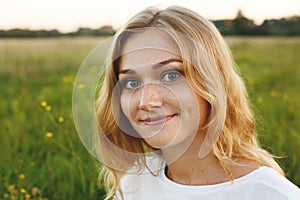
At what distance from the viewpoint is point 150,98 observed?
5.78 feet

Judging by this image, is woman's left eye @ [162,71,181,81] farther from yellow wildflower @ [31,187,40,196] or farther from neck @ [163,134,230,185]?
yellow wildflower @ [31,187,40,196]

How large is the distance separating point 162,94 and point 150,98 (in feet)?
0.12

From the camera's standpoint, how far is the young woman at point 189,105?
5.84ft

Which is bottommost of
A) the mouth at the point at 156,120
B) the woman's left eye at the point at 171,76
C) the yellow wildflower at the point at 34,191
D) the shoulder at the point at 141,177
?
the yellow wildflower at the point at 34,191

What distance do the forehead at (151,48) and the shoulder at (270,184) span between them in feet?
1.35

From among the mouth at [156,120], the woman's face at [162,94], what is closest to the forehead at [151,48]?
the woman's face at [162,94]

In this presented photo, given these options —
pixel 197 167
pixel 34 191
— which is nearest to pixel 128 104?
pixel 197 167

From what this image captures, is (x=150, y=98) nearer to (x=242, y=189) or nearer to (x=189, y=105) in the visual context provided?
(x=189, y=105)

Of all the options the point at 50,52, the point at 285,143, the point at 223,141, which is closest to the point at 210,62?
the point at 223,141

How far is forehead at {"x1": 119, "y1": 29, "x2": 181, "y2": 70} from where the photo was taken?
1.78 m

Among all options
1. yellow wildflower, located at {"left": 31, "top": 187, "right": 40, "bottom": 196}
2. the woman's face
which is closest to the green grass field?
yellow wildflower, located at {"left": 31, "top": 187, "right": 40, "bottom": 196}

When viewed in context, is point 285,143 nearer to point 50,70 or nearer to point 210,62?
point 210,62

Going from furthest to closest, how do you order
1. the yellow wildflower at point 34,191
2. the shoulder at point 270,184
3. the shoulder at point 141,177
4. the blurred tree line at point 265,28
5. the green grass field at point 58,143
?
the blurred tree line at point 265,28 → the green grass field at point 58,143 → the yellow wildflower at point 34,191 → the shoulder at point 141,177 → the shoulder at point 270,184

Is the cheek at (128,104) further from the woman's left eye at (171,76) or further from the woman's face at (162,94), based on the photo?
the woman's left eye at (171,76)
